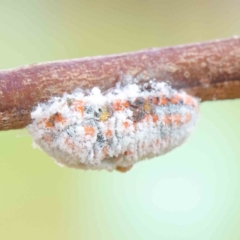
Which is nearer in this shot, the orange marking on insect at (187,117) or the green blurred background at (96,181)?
the orange marking on insect at (187,117)

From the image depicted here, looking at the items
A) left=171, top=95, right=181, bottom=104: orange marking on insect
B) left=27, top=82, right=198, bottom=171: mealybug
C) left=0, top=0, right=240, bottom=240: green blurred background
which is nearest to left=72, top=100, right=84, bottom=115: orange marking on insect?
left=27, top=82, right=198, bottom=171: mealybug

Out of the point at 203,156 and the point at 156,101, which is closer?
the point at 156,101

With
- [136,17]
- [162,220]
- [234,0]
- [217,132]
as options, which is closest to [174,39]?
[136,17]

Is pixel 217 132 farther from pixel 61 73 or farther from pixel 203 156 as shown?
pixel 61 73

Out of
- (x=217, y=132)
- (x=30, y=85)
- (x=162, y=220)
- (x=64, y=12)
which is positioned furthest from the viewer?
(x=64, y=12)

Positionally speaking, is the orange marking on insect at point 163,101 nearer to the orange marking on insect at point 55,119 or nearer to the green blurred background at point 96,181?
the orange marking on insect at point 55,119

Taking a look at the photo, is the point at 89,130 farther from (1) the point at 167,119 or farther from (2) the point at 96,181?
(2) the point at 96,181

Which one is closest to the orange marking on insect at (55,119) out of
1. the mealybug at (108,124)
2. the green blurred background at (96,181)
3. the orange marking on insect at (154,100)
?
the mealybug at (108,124)
